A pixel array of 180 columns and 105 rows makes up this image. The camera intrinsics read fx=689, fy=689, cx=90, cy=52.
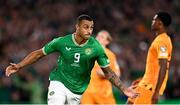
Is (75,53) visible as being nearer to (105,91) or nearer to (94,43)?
(94,43)

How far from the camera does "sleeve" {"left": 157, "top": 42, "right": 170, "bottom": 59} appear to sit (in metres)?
10.5

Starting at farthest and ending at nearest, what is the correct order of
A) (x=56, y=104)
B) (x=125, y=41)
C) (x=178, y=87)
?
(x=125, y=41) → (x=178, y=87) → (x=56, y=104)

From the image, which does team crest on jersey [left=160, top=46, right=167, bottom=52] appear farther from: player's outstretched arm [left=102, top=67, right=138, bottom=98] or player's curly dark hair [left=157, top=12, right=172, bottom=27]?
player's outstretched arm [left=102, top=67, right=138, bottom=98]

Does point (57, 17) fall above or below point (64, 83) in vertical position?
above

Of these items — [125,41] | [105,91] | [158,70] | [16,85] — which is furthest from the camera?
[125,41]

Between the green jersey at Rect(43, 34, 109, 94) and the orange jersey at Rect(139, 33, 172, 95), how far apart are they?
0.98m

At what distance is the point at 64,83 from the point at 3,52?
8987 millimetres

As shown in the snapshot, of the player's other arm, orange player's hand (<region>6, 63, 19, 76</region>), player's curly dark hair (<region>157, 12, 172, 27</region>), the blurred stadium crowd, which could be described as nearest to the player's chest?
orange player's hand (<region>6, 63, 19, 76</region>)

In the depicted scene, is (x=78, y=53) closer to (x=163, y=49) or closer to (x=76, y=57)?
(x=76, y=57)

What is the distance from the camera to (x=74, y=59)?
33.1ft

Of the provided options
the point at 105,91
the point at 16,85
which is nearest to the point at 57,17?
the point at 16,85

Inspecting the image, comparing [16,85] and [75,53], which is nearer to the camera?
[75,53]

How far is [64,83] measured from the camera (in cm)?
1020

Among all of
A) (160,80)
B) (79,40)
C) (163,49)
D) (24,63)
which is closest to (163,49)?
(163,49)
